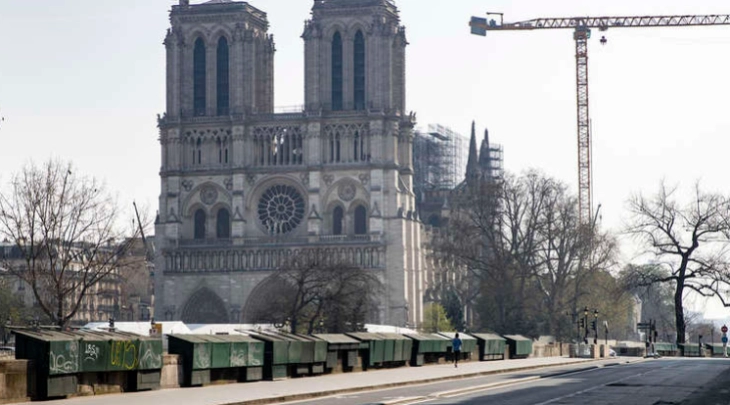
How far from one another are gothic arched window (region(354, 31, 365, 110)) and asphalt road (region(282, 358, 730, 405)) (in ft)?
270

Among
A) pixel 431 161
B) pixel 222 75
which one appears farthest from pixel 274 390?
pixel 431 161

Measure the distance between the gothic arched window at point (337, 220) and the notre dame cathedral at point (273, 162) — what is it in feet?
0.37

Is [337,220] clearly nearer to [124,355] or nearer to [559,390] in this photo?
[559,390]

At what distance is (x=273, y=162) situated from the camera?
456ft

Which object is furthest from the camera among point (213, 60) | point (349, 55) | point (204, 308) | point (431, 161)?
point (431, 161)

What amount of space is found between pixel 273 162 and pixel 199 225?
32.2ft

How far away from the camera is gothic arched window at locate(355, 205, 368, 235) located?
137m

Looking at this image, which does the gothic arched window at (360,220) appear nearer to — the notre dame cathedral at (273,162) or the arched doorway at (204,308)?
the notre dame cathedral at (273,162)

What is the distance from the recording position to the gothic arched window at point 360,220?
137 metres

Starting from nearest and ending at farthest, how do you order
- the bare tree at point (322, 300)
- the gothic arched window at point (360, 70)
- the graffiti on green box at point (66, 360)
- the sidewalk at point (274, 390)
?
the sidewalk at point (274, 390), the graffiti on green box at point (66, 360), the bare tree at point (322, 300), the gothic arched window at point (360, 70)

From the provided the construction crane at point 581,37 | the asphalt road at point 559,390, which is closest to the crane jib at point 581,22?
the construction crane at point 581,37

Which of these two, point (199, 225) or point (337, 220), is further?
point (199, 225)

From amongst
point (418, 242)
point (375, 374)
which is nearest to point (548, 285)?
point (418, 242)

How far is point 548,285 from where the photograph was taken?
113 meters
